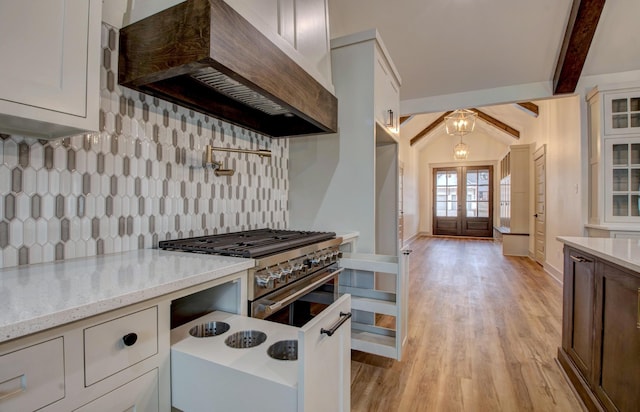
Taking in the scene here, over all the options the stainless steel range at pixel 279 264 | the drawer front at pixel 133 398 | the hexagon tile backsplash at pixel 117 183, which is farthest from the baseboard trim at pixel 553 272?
the drawer front at pixel 133 398

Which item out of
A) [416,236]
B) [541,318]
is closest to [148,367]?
[541,318]

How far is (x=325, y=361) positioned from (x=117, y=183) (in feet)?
3.80

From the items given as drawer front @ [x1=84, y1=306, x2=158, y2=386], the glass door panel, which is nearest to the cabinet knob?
drawer front @ [x1=84, y1=306, x2=158, y2=386]

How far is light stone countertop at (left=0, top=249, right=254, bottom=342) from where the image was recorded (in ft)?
2.09

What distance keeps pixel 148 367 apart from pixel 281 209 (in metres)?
1.79

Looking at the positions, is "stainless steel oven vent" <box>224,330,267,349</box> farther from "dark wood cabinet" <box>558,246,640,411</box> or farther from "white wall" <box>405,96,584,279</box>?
"white wall" <box>405,96,584,279</box>

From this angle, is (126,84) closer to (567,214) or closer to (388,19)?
(388,19)

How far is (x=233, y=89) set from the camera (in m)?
1.61

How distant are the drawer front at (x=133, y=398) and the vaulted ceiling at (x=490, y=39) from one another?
11.4 ft

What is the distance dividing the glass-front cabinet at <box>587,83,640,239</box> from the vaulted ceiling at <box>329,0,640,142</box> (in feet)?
1.33

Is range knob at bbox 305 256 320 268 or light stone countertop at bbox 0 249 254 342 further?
range knob at bbox 305 256 320 268

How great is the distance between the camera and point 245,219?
218 centimetres

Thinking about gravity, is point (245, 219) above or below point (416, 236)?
above

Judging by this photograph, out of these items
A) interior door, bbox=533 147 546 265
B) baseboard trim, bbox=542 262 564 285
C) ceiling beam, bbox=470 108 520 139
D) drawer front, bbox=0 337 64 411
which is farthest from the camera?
ceiling beam, bbox=470 108 520 139
